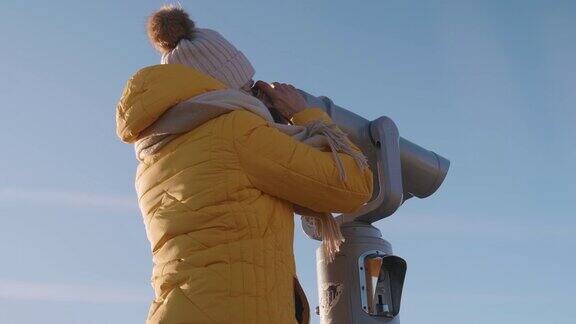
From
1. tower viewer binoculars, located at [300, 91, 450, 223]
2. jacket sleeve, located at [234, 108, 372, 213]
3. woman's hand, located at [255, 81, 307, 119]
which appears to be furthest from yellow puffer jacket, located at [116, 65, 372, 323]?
tower viewer binoculars, located at [300, 91, 450, 223]

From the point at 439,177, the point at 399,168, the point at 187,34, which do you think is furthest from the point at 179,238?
the point at 439,177

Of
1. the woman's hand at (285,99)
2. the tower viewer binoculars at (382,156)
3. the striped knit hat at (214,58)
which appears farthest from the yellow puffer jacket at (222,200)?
the tower viewer binoculars at (382,156)

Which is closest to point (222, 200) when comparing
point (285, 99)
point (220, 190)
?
point (220, 190)

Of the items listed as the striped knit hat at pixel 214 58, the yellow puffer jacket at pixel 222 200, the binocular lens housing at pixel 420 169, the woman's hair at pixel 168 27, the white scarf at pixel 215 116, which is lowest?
the yellow puffer jacket at pixel 222 200

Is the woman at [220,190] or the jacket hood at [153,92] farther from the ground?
the jacket hood at [153,92]

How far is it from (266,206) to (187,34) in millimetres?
721

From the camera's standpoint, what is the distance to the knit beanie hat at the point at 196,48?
8.16 ft

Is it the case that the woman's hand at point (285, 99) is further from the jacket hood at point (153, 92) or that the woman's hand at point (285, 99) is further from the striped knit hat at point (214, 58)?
the jacket hood at point (153, 92)

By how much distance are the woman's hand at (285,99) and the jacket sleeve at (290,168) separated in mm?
447

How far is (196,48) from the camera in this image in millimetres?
2496

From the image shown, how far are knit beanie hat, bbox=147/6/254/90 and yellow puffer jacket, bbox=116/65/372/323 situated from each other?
0.50 feet

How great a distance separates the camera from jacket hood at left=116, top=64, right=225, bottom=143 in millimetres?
2232

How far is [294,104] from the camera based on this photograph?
2.74 meters

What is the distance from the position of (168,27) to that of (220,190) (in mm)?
699
